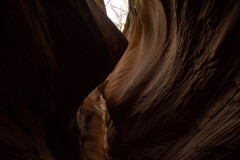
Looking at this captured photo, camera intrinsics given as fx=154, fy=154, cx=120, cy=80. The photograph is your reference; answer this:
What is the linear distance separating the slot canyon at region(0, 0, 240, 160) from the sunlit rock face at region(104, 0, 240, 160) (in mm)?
15

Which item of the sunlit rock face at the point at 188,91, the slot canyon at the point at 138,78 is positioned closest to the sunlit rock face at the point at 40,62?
the slot canyon at the point at 138,78

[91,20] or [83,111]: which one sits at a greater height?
[91,20]

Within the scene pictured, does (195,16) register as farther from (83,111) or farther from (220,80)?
(83,111)

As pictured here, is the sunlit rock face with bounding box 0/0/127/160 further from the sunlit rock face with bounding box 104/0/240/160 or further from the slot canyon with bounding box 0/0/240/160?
the sunlit rock face with bounding box 104/0/240/160

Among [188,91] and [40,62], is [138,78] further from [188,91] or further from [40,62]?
[40,62]

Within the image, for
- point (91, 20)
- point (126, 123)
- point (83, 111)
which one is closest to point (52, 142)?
point (126, 123)

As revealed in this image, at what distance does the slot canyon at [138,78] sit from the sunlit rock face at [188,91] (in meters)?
0.02

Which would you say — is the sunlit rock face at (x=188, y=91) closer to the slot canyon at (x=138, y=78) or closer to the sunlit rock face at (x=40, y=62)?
the slot canyon at (x=138, y=78)

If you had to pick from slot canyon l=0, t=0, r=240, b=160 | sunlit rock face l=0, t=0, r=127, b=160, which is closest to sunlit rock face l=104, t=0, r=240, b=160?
slot canyon l=0, t=0, r=240, b=160

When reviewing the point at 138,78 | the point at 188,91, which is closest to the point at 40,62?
the point at 188,91

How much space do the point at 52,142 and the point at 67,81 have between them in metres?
1.92

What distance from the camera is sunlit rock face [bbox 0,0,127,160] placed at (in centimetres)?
225

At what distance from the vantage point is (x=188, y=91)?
2.98m

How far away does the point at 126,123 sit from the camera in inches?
187
